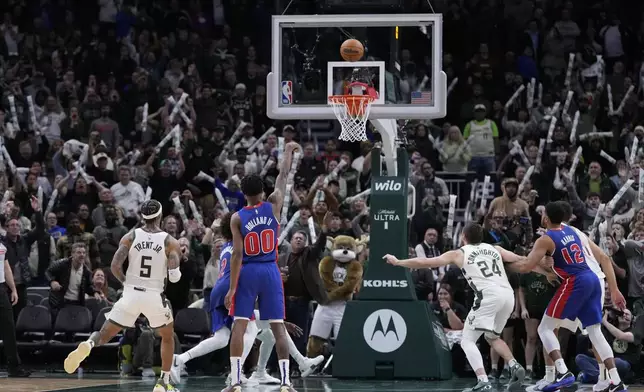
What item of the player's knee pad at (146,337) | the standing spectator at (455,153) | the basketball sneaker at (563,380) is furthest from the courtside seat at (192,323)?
the standing spectator at (455,153)

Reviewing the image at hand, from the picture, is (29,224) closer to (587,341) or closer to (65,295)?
(65,295)

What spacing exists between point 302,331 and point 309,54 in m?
3.97

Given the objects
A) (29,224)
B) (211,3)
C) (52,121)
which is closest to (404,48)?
(29,224)

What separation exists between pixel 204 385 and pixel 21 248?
4767 mm

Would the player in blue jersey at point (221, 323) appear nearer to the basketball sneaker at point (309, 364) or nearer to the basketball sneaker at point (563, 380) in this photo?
the basketball sneaker at point (309, 364)

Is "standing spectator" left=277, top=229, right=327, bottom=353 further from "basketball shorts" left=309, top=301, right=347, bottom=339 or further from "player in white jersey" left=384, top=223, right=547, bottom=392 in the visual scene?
"player in white jersey" left=384, top=223, right=547, bottom=392

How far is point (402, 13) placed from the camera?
54.8ft

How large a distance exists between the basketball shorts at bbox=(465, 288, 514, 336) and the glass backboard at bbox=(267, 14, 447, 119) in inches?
96.6

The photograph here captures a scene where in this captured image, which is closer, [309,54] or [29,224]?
[309,54]

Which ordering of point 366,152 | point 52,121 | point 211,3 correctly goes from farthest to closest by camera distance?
point 211,3 < point 52,121 < point 366,152

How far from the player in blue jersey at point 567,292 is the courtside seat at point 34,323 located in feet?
25.8

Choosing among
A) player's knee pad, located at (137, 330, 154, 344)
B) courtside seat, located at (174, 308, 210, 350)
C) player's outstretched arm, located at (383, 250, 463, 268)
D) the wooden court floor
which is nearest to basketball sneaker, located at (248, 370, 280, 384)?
the wooden court floor

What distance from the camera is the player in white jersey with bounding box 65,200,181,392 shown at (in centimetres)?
1371

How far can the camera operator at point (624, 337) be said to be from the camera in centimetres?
1622
